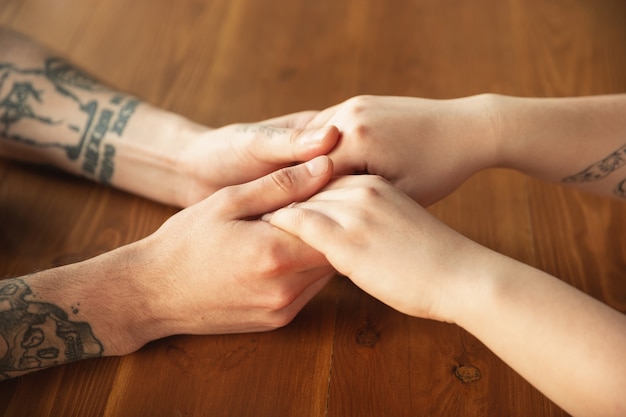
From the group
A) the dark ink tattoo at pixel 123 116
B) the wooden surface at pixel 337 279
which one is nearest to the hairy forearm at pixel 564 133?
the wooden surface at pixel 337 279

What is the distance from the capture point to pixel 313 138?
2.83 feet

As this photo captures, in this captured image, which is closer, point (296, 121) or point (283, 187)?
point (283, 187)

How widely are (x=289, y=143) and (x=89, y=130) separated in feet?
1.29

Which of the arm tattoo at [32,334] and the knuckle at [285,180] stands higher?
the knuckle at [285,180]

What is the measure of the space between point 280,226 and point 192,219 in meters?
0.14

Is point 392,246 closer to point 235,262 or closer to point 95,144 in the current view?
point 235,262

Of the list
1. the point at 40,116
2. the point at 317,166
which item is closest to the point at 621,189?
the point at 317,166

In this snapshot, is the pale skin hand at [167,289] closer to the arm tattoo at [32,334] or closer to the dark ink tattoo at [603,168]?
the arm tattoo at [32,334]

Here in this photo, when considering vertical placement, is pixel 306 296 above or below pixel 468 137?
below

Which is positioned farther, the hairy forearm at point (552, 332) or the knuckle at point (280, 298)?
the knuckle at point (280, 298)

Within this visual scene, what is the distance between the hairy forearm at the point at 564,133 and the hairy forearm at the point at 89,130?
1.64ft

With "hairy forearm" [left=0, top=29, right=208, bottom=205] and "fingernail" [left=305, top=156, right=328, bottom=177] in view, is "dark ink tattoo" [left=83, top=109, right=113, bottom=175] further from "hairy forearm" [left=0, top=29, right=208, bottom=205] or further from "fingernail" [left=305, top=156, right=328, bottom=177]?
"fingernail" [left=305, top=156, right=328, bottom=177]

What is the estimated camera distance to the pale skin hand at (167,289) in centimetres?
82

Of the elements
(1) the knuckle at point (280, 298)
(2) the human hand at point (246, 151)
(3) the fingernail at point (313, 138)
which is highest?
(3) the fingernail at point (313, 138)
